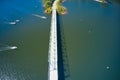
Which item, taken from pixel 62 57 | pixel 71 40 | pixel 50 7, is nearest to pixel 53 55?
pixel 62 57

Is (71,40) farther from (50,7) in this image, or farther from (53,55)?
(50,7)

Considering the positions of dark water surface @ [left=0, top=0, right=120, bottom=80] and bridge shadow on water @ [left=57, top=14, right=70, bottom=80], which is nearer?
bridge shadow on water @ [left=57, top=14, right=70, bottom=80]

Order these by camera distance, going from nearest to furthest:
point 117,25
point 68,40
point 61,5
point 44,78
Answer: point 44,78 → point 68,40 → point 117,25 → point 61,5

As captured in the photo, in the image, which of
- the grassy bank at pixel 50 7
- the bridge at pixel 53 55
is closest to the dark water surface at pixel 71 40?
the bridge at pixel 53 55

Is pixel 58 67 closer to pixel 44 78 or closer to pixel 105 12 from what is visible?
pixel 44 78

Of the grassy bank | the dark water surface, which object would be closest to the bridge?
the dark water surface

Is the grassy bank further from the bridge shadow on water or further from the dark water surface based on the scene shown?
the bridge shadow on water

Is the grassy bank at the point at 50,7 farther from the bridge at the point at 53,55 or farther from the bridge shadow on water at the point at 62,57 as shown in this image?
the bridge shadow on water at the point at 62,57

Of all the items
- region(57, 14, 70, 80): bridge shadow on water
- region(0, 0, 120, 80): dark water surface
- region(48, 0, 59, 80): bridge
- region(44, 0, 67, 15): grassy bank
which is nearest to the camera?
region(48, 0, 59, 80): bridge

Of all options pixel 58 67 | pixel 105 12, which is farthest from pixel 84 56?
pixel 105 12
